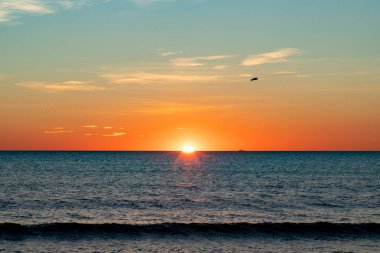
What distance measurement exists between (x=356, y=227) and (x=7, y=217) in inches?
1332

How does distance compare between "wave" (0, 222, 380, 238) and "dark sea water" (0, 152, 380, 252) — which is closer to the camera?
"dark sea water" (0, 152, 380, 252)

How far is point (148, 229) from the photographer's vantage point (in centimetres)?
4275

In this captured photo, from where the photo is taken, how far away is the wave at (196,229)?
41.0 m

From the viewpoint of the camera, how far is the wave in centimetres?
4103

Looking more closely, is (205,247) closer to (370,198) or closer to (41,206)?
(41,206)

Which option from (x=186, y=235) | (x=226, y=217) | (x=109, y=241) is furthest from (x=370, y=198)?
(x=109, y=241)

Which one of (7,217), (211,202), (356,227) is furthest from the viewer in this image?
(211,202)

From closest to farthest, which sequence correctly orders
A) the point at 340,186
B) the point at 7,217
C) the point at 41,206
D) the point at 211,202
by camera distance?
the point at 7,217, the point at 41,206, the point at 211,202, the point at 340,186

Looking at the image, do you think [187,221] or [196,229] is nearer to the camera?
[196,229]

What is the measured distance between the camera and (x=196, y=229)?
42656mm

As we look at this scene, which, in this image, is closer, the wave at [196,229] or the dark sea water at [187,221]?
the dark sea water at [187,221]

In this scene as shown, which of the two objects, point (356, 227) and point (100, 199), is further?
point (100, 199)

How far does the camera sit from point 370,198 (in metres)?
68.1

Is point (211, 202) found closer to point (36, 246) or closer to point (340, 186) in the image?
point (36, 246)
